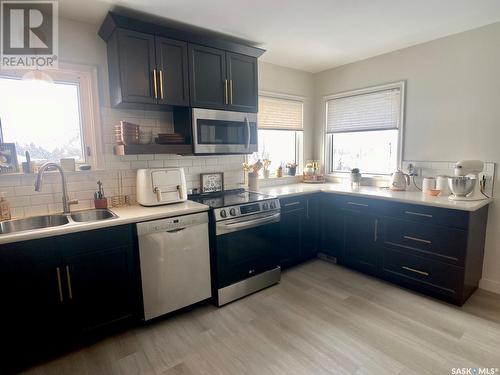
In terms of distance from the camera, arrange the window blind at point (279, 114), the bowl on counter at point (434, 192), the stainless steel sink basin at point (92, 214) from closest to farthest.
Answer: the stainless steel sink basin at point (92, 214) → the bowl on counter at point (434, 192) → the window blind at point (279, 114)

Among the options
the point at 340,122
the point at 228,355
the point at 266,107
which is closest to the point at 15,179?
the point at 228,355

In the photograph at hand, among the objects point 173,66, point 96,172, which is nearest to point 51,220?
point 96,172

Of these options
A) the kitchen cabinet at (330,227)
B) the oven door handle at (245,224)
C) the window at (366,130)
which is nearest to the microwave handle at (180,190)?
the oven door handle at (245,224)

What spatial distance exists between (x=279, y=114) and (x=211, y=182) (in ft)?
4.50

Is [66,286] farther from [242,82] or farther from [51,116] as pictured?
[242,82]

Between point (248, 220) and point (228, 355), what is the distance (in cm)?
106

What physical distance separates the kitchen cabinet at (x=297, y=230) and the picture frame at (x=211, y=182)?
0.72 metres

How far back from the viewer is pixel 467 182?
245 centimetres

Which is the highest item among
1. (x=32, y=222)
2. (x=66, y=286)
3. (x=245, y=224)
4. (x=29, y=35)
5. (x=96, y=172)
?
(x=29, y=35)

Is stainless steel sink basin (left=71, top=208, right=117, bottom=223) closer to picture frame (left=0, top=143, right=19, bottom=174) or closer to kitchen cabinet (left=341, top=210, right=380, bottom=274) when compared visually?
picture frame (left=0, top=143, right=19, bottom=174)

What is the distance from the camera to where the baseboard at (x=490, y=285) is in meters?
2.62

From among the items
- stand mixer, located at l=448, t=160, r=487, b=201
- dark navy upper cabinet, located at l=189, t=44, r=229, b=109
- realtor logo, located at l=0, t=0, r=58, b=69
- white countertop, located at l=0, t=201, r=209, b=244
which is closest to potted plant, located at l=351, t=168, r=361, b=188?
stand mixer, located at l=448, t=160, r=487, b=201

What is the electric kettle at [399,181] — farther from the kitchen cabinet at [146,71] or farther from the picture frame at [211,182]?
the kitchen cabinet at [146,71]

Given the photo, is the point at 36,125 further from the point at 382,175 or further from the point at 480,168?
the point at 480,168
